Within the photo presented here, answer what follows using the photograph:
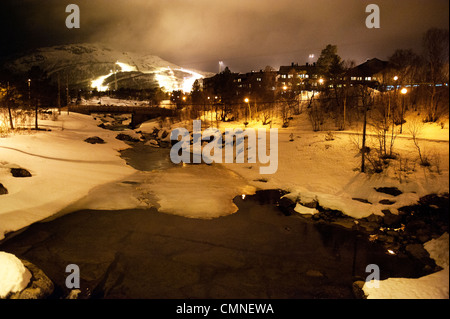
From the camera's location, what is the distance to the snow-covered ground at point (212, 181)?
535 inches

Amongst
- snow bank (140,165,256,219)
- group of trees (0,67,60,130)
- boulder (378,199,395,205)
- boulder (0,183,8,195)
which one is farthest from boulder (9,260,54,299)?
group of trees (0,67,60,130)

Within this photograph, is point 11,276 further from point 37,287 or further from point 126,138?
point 126,138

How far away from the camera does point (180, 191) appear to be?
56.0ft

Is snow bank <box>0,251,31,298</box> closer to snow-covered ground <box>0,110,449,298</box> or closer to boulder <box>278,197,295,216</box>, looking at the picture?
snow-covered ground <box>0,110,449,298</box>

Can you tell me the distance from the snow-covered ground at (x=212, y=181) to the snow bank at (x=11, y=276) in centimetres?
428

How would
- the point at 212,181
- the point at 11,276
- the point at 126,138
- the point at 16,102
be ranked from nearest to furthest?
the point at 11,276
the point at 212,181
the point at 16,102
the point at 126,138

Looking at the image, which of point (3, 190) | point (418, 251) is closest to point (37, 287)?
point (3, 190)

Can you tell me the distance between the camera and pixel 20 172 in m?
15.8

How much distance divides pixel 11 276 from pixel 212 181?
13.7 metres

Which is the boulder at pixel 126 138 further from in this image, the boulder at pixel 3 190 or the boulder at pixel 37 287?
the boulder at pixel 37 287

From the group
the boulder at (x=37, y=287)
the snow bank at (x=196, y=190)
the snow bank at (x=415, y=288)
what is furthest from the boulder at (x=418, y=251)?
the boulder at (x=37, y=287)
